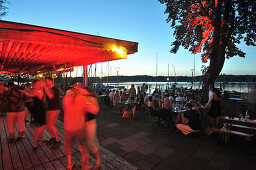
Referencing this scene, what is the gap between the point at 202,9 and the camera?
9109mm

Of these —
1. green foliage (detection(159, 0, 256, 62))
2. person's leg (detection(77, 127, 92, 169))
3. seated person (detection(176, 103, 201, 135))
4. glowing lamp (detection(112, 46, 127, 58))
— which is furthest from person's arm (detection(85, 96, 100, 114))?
green foliage (detection(159, 0, 256, 62))

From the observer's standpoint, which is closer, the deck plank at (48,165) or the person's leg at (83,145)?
the person's leg at (83,145)

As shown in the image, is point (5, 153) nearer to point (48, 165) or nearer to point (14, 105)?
point (14, 105)

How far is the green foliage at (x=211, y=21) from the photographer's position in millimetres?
8914

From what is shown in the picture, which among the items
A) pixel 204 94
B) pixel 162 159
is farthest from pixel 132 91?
pixel 162 159

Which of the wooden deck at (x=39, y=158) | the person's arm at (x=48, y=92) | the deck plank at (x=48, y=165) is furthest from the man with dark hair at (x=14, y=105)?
the deck plank at (x=48, y=165)

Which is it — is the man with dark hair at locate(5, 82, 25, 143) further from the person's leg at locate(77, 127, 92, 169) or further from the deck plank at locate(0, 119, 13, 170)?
the person's leg at locate(77, 127, 92, 169)

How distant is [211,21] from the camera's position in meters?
8.94

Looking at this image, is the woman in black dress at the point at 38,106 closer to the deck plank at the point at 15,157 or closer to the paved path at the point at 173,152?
the deck plank at the point at 15,157

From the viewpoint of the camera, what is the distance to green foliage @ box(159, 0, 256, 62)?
29.2 ft

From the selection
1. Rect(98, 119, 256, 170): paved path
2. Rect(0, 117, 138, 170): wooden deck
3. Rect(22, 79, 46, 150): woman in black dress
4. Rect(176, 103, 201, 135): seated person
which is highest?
Rect(22, 79, 46, 150): woman in black dress

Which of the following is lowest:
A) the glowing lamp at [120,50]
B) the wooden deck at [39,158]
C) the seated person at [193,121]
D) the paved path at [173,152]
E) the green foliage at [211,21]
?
the paved path at [173,152]

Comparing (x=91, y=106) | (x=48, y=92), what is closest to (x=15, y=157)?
(x=48, y=92)

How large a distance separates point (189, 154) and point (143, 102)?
5.60 meters
